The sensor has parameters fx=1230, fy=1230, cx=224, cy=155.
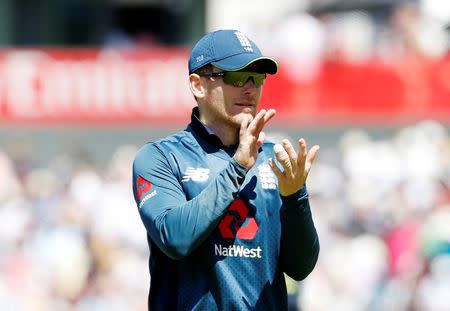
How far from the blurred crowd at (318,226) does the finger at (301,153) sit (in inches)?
251

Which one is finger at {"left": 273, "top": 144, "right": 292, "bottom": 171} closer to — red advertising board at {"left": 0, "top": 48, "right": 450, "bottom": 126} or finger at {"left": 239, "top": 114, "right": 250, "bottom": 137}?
finger at {"left": 239, "top": 114, "right": 250, "bottom": 137}

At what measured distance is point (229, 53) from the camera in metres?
4.60

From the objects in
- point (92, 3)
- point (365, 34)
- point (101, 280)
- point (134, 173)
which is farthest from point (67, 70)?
point (134, 173)

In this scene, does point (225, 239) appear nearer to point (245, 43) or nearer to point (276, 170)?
point (276, 170)

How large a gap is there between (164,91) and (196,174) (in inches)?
344

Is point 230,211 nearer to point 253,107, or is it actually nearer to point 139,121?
point 253,107

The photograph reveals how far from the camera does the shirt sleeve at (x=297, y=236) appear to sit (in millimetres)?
4516

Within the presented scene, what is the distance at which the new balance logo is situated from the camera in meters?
4.61

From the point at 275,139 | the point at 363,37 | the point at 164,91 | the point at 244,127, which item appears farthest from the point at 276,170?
the point at 363,37

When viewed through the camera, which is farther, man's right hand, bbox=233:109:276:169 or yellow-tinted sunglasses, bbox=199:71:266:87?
yellow-tinted sunglasses, bbox=199:71:266:87

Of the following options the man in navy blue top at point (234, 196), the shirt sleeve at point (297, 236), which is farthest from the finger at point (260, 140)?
the shirt sleeve at point (297, 236)

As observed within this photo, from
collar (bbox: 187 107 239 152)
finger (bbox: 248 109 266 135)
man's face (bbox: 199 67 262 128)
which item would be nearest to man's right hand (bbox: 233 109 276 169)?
finger (bbox: 248 109 266 135)

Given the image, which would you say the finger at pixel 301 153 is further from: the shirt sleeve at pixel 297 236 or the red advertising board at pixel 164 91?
the red advertising board at pixel 164 91

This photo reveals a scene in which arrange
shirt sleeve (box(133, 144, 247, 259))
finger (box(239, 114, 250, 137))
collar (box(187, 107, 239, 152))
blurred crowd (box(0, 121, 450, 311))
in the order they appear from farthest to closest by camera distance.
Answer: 1. blurred crowd (box(0, 121, 450, 311))
2. collar (box(187, 107, 239, 152))
3. finger (box(239, 114, 250, 137))
4. shirt sleeve (box(133, 144, 247, 259))
